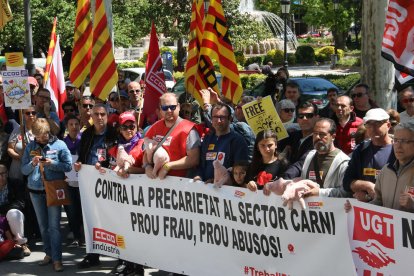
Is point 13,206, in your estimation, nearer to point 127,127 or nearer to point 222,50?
point 127,127

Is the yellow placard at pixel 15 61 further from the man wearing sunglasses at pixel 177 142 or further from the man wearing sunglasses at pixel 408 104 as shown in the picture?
the man wearing sunglasses at pixel 408 104

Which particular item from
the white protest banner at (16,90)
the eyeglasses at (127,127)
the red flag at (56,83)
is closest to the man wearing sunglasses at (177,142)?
the eyeglasses at (127,127)

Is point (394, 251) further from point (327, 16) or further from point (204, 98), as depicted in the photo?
point (327, 16)

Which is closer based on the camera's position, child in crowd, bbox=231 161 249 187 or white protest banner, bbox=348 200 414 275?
white protest banner, bbox=348 200 414 275

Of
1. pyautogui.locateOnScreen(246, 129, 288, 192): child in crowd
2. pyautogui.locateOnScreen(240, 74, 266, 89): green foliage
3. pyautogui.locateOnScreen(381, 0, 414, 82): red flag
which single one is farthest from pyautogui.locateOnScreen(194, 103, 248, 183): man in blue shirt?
pyautogui.locateOnScreen(240, 74, 266, 89): green foliage

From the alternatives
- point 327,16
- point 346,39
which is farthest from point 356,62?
point 346,39

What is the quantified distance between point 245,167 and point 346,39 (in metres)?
64.4

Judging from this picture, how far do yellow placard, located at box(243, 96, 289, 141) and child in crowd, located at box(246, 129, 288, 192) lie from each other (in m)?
0.76

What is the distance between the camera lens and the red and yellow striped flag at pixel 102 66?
1050 cm

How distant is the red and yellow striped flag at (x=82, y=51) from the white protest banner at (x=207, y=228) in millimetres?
3293

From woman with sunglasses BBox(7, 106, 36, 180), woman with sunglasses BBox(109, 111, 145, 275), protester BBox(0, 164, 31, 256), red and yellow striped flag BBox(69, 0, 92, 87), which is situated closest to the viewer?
woman with sunglasses BBox(109, 111, 145, 275)

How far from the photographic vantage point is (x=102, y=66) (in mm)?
10555

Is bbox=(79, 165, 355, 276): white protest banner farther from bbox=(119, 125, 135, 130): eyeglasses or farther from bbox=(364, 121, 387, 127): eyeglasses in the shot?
bbox=(364, 121, 387, 127): eyeglasses

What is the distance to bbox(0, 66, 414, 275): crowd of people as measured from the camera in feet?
21.2
